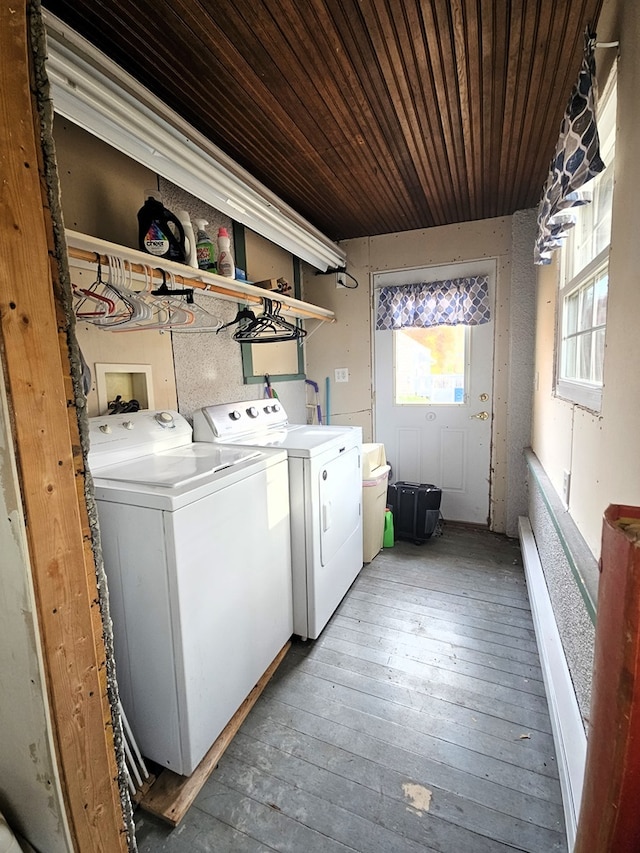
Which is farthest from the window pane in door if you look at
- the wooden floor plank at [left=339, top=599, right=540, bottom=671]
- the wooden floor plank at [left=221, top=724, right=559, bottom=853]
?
the wooden floor plank at [left=221, top=724, right=559, bottom=853]

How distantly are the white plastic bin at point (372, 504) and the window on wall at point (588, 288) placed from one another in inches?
50.6

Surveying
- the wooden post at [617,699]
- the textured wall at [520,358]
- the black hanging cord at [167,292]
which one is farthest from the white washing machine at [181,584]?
the textured wall at [520,358]

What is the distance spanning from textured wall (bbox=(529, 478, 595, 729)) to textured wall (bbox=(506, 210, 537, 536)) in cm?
110

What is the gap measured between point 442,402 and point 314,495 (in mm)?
1871

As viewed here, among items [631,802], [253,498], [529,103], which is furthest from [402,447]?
[631,802]

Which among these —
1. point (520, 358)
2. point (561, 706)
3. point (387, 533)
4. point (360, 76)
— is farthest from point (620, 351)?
point (387, 533)

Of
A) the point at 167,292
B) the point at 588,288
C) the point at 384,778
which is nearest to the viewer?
the point at 384,778

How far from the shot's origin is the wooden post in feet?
A: 1.52

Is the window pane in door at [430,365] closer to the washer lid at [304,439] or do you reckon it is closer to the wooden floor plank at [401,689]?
the washer lid at [304,439]

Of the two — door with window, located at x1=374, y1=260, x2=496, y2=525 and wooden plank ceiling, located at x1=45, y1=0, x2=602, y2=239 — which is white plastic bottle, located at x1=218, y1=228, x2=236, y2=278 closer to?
wooden plank ceiling, located at x1=45, y1=0, x2=602, y2=239

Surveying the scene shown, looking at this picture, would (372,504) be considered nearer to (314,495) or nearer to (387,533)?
(387,533)

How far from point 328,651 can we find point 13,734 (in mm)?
1395

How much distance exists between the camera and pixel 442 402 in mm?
3293

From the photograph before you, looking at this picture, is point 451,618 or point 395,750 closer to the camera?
point 395,750
